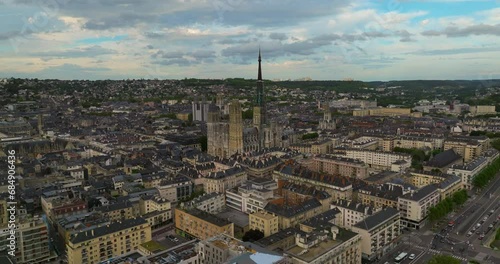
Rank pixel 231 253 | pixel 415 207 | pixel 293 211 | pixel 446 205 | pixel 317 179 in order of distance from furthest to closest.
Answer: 1. pixel 317 179
2. pixel 446 205
3. pixel 415 207
4. pixel 293 211
5. pixel 231 253

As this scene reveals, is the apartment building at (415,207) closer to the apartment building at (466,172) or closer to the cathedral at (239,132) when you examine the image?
the apartment building at (466,172)

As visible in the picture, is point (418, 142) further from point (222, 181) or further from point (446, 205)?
point (222, 181)

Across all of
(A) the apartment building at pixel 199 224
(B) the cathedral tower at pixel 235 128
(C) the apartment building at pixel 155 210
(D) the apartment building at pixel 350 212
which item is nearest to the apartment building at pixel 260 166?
(B) the cathedral tower at pixel 235 128

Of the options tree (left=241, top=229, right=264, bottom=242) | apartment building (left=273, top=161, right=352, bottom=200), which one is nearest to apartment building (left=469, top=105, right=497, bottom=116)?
apartment building (left=273, top=161, right=352, bottom=200)

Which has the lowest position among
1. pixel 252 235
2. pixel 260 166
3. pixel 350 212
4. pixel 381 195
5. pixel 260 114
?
pixel 252 235

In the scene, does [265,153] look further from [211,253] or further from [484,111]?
[484,111]

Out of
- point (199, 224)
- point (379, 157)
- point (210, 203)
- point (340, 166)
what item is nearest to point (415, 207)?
point (340, 166)

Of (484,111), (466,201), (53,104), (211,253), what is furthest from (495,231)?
(53,104)
